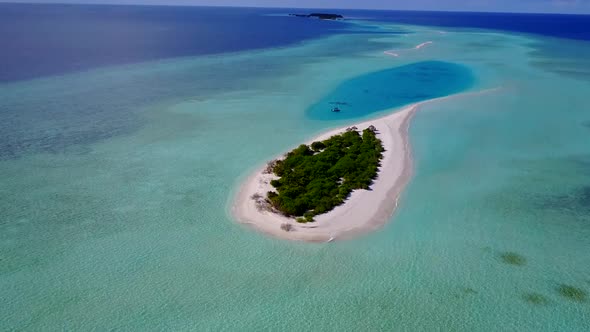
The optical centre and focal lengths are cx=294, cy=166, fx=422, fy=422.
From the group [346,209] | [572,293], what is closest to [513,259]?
[572,293]

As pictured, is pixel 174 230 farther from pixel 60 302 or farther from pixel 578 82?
pixel 578 82

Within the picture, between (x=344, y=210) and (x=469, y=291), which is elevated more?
(x=344, y=210)

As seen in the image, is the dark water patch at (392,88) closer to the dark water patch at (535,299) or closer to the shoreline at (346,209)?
the shoreline at (346,209)

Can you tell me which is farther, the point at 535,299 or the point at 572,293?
the point at 572,293

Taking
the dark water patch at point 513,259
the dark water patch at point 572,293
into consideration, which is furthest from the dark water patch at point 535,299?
the dark water patch at point 513,259

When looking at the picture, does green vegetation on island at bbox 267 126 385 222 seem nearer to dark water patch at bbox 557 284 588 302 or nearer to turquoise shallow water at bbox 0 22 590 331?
turquoise shallow water at bbox 0 22 590 331

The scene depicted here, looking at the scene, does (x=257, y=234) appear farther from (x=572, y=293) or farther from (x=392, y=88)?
(x=392, y=88)

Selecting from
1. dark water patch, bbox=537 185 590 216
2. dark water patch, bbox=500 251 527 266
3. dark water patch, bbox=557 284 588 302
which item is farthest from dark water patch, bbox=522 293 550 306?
dark water patch, bbox=537 185 590 216
